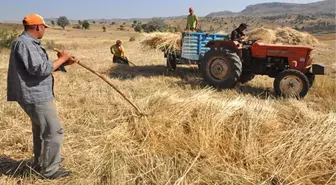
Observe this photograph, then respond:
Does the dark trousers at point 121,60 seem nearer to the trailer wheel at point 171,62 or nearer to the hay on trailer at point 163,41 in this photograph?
the hay on trailer at point 163,41

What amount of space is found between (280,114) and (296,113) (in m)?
0.22

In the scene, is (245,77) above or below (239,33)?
below

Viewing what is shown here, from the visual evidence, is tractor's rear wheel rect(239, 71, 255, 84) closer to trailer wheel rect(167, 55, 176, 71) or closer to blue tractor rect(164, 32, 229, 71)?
blue tractor rect(164, 32, 229, 71)

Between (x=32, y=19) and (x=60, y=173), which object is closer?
(x=32, y=19)

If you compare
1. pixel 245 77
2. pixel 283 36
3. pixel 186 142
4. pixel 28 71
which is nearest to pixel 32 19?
pixel 28 71

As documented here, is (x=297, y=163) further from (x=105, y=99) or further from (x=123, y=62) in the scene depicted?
(x=123, y=62)

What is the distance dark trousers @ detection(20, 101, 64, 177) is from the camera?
329cm

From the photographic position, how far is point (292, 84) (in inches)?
264

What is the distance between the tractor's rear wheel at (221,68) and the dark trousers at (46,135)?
4630mm

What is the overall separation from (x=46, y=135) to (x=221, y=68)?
488 centimetres

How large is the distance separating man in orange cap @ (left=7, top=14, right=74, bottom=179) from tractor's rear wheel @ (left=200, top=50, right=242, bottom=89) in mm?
4497

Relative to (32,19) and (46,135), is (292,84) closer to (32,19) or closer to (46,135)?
(46,135)

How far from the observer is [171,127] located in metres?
4.45

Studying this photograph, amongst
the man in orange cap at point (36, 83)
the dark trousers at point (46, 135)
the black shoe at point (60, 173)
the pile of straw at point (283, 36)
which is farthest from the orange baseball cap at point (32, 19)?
the pile of straw at point (283, 36)
